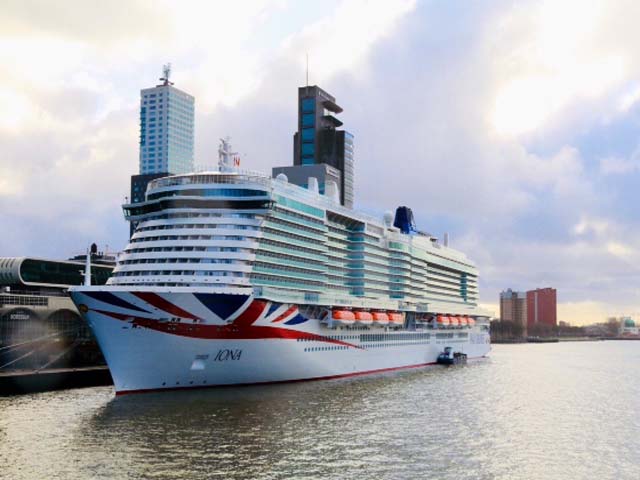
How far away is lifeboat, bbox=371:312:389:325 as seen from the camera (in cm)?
6187

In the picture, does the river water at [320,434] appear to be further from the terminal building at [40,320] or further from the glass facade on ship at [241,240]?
the terminal building at [40,320]

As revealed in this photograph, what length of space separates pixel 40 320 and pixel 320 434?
4762 centimetres

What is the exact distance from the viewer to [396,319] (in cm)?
6631

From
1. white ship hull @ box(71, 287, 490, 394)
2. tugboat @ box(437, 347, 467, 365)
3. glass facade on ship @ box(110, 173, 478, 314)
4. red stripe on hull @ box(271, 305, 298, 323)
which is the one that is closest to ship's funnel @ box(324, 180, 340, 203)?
glass facade on ship @ box(110, 173, 478, 314)

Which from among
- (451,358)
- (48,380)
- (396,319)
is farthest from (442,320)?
(48,380)

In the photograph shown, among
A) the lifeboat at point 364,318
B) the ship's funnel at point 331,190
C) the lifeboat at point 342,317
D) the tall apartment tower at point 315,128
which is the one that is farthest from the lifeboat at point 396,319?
the tall apartment tower at point 315,128

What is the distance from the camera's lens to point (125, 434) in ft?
102

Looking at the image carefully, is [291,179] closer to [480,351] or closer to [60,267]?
[60,267]

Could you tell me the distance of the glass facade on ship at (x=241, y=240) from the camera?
152 ft

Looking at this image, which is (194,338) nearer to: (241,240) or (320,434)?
(241,240)

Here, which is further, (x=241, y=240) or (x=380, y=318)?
(x=380, y=318)

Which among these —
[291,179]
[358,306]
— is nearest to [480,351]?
[291,179]

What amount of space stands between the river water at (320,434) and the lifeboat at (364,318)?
8716mm

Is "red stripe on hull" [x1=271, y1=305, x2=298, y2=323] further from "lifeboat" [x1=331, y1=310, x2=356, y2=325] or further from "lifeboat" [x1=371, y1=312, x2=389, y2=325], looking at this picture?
"lifeboat" [x1=371, y1=312, x2=389, y2=325]
